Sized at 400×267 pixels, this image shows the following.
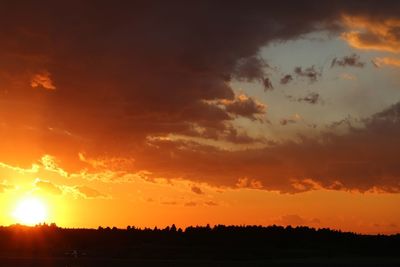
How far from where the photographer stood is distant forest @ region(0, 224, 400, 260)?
136m

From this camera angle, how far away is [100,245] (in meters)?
157

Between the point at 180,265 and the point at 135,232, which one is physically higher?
the point at 135,232

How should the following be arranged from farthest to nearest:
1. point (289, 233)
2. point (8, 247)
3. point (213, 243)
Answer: point (289, 233)
point (213, 243)
point (8, 247)

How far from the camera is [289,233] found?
550ft

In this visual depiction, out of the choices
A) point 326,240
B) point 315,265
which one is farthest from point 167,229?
point 315,265

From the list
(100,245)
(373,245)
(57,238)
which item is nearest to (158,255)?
(100,245)

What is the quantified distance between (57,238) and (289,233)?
2334 inches

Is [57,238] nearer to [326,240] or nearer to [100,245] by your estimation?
[100,245]

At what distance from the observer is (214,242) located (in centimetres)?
15900

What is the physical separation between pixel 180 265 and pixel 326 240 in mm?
78481

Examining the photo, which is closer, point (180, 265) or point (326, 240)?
point (180, 265)

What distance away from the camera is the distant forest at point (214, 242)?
135500 mm

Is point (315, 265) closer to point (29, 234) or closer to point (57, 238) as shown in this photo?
point (57, 238)

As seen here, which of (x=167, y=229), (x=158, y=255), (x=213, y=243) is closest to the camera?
(x=158, y=255)
